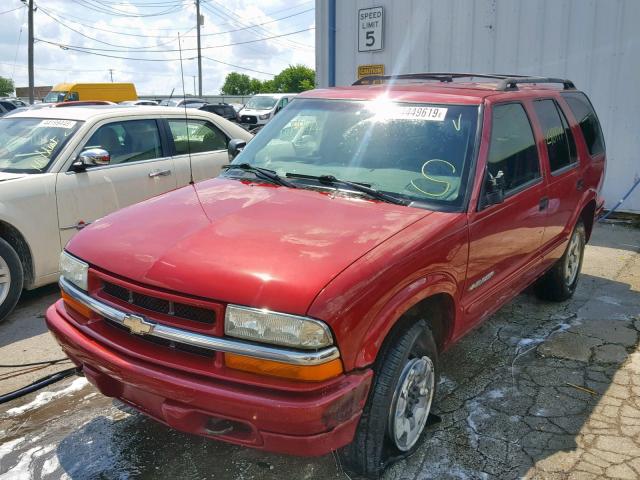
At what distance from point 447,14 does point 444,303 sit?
7.15m

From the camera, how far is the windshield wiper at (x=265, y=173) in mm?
3399

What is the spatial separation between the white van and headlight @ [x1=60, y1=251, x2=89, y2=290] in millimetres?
20833

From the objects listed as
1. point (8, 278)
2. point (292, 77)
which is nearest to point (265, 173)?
point (8, 278)

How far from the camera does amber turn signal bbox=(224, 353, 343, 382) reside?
7.25 ft

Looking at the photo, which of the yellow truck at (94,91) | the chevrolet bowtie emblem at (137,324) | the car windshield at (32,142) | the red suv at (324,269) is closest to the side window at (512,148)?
the red suv at (324,269)

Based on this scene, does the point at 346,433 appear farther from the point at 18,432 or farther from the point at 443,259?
the point at 18,432

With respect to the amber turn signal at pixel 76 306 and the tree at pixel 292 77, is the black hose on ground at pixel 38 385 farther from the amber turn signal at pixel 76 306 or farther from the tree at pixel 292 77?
the tree at pixel 292 77

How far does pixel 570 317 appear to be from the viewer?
4.89 m

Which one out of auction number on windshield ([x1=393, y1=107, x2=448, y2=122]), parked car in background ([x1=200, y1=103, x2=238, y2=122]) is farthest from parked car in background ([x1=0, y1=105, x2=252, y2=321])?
parked car in background ([x1=200, y1=103, x2=238, y2=122])

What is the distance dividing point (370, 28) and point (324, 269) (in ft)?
26.8

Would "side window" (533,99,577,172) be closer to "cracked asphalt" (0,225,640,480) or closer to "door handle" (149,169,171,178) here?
"cracked asphalt" (0,225,640,480)

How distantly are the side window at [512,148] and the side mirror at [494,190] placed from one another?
0.05m

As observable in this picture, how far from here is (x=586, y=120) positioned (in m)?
5.15

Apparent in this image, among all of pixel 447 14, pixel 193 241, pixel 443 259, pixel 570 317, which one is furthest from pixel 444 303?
pixel 447 14
